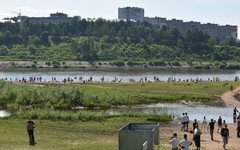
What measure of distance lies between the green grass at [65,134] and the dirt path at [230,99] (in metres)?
21.7

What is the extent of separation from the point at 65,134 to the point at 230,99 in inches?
1452

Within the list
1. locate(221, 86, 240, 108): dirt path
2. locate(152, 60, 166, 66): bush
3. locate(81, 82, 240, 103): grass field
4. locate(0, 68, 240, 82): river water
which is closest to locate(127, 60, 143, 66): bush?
locate(152, 60, 166, 66): bush

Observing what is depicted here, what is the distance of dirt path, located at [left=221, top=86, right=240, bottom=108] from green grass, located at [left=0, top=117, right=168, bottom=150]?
71.2ft

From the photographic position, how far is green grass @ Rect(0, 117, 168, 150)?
28141 mm

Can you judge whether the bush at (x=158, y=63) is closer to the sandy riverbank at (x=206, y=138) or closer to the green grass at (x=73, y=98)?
the green grass at (x=73, y=98)

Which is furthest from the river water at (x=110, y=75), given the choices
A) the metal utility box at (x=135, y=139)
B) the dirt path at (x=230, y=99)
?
the metal utility box at (x=135, y=139)

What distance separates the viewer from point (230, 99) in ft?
210

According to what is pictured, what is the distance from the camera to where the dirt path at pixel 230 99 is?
59.9 meters

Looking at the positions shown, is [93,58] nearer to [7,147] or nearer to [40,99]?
[40,99]

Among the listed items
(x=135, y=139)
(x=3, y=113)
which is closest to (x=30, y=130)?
(x=135, y=139)

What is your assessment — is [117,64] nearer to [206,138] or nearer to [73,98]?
[73,98]

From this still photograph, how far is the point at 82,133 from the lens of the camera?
1356 inches

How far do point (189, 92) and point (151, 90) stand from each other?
6.53 meters

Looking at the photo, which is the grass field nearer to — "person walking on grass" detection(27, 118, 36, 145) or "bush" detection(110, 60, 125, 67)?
"person walking on grass" detection(27, 118, 36, 145)
